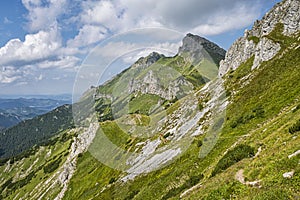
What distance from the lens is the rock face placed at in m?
84.6

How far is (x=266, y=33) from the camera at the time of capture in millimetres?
97375

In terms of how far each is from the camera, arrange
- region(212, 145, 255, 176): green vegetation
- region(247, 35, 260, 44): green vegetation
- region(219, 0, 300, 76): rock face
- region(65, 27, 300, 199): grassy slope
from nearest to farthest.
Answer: region(65, 27, 300, 199): grassy slope < region(212, 145, 255, 176): green vegetation < region(219, 0, 300, 76): rock face < region(247, 35, 260, 44): green vegetation

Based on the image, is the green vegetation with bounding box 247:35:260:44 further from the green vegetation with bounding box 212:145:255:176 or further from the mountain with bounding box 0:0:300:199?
the green vegetation with bounding box 212:145:255:176

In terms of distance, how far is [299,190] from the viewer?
17.0m

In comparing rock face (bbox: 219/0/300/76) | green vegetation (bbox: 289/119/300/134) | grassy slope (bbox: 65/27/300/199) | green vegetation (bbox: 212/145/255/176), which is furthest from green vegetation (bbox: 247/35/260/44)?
green vegetation (bbox: 289/119/300/134)

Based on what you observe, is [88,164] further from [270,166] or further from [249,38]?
[270,166]

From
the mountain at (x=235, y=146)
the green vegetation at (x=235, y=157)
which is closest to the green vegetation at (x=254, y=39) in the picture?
the mountain at (x=235, y=146)

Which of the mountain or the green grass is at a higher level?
the green grass

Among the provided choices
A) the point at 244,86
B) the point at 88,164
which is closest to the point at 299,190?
the point at 244,86

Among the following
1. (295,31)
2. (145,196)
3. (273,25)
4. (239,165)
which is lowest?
(145,196)

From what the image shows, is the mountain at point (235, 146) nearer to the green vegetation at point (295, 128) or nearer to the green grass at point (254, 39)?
the green vegetation at point (295, 128)

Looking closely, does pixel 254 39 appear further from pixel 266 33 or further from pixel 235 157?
pixel 235 157

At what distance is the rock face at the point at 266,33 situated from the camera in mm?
84625

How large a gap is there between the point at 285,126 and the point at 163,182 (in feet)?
77.8
